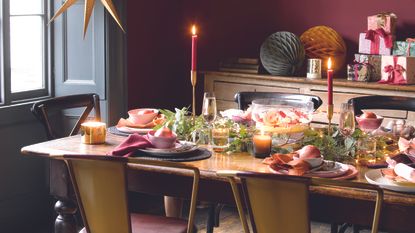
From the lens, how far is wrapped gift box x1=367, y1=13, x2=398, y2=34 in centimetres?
459

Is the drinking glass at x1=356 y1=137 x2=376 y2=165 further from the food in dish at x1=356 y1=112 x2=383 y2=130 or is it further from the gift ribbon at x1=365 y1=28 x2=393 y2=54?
the gift ribbon at x1=365 y1=28 x2=393 y2=54

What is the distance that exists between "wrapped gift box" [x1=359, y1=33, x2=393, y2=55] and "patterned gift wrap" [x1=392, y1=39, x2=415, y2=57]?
0.04m

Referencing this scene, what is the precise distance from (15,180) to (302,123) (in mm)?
1886

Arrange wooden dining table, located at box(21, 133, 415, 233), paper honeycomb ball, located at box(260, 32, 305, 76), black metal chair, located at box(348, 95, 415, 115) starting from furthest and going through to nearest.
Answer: paper honeycomb ball, located at box(260, 32, 305, 76) → black metal chair, located at box(348, 95, 415, 115) → wooden dining table, located at box(21, 133, 415, 233)

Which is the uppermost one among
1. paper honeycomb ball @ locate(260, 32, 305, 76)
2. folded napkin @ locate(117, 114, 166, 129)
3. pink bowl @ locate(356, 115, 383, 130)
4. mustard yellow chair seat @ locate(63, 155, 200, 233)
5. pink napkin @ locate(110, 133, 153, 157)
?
paper honeycomb ball @ locate(260, 32, 305, 76)

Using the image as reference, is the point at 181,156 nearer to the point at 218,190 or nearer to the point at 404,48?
the point at 218,190

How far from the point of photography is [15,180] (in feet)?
14.1

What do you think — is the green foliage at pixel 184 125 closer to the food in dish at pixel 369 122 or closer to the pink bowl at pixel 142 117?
the pink bowl at pixel 142 117

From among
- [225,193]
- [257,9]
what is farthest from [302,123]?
[257,9]

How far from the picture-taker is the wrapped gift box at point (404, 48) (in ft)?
14.7

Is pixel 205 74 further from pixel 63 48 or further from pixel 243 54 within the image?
pixel 63 48

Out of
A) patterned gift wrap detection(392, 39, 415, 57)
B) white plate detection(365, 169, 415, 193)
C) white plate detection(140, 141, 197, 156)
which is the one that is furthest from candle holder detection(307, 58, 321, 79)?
white plate detection(365, 169, 415, 193)

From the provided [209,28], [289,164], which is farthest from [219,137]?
[209,28]

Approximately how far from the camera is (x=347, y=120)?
2949mm
